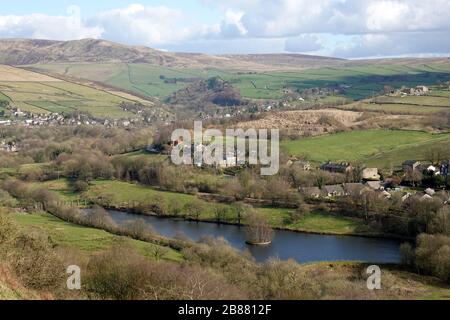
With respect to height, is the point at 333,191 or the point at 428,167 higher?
the point at 428,167

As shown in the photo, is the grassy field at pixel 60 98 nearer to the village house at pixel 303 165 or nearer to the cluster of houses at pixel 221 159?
the cluster of houses at pixel 221 159

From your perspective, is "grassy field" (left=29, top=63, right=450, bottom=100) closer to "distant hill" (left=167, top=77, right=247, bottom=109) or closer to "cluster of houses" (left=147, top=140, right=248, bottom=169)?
"distant hill" (left=167, top=77, right=247, bottom=109)

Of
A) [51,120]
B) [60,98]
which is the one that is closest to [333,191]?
[51,120]

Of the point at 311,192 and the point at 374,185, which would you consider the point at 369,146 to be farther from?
the point at 311,192

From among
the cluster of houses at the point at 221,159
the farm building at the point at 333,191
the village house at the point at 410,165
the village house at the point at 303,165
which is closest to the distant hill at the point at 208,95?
the cluster of houses at the point at 221,159
